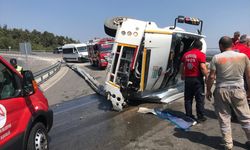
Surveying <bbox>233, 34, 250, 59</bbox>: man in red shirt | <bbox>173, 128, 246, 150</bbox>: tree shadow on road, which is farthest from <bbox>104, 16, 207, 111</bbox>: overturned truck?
<bbox>173, 128, 246, 150</bbox>: tree shadow on road

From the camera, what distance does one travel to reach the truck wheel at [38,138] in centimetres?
493

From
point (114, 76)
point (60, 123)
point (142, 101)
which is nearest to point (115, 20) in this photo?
point (114, 76)

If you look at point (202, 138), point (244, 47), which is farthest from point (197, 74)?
point (202, 138)

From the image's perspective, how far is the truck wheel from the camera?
4.93 metres

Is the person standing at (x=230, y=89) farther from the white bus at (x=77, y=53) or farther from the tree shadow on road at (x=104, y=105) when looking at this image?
the white bus at (x=77, y=53)

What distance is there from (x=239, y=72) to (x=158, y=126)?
8.49 feet

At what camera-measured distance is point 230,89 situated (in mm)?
5539

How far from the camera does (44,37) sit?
385ft

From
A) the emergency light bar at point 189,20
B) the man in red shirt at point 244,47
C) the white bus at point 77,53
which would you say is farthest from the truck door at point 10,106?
the white bus at point 77,53

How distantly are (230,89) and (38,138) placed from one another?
123 inches

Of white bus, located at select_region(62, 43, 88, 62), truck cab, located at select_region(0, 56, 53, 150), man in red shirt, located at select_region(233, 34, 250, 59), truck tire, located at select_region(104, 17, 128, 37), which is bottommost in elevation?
white bus, located at select_region(62, 43, 88, 62)

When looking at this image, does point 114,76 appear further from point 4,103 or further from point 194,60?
point 4,103

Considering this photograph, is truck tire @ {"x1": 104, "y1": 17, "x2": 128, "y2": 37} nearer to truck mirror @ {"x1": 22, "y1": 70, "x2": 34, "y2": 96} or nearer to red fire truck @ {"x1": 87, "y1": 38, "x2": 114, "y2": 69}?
truck mirror @ {"x1": 22, "y1": 70, "x2": 34, "y2": 96}

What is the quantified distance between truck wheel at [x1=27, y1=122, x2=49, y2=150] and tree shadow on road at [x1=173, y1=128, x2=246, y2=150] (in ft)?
8.52
